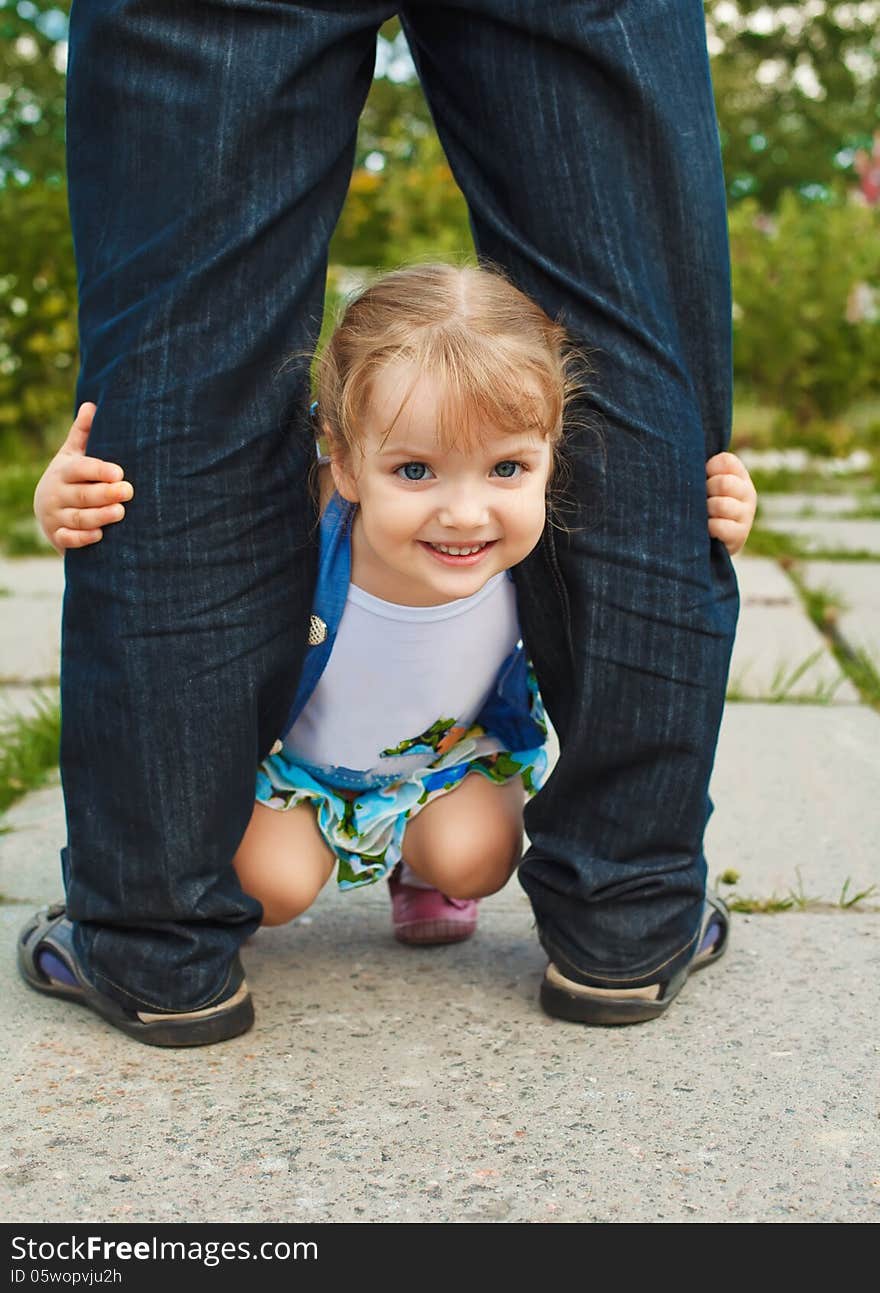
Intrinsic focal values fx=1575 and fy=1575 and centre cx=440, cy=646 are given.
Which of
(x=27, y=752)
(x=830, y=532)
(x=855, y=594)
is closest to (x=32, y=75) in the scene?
(x=830, y=532)

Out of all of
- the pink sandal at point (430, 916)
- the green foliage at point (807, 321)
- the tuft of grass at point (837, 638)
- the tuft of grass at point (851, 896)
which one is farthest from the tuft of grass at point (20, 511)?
the green foliage at point (807, 321)

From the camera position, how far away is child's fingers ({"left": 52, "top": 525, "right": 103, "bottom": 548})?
1.66m

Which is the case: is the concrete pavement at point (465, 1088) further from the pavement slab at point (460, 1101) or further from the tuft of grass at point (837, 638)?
the tuft of grass at point (837, 638)

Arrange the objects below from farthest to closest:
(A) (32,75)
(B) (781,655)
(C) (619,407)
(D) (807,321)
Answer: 1. (A) (32,75)
2. (D) (807,321)
3. (B) (781,655)
4. (C) (619,407)

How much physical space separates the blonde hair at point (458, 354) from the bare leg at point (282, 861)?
52 cm

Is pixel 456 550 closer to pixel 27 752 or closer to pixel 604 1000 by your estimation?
pixel 604 1000

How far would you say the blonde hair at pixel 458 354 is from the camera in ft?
5.32

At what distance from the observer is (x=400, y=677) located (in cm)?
187

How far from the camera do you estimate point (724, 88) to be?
1380cm

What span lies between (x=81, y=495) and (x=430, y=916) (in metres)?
0.74

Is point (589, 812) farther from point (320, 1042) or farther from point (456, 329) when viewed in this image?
point (456, 329)

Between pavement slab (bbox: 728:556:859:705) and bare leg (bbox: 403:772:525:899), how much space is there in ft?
4.02

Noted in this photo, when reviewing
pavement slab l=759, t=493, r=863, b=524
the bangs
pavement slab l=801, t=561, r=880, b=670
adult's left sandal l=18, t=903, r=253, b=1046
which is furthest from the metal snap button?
pavement slab l=759, t=493, r=863, b=524
